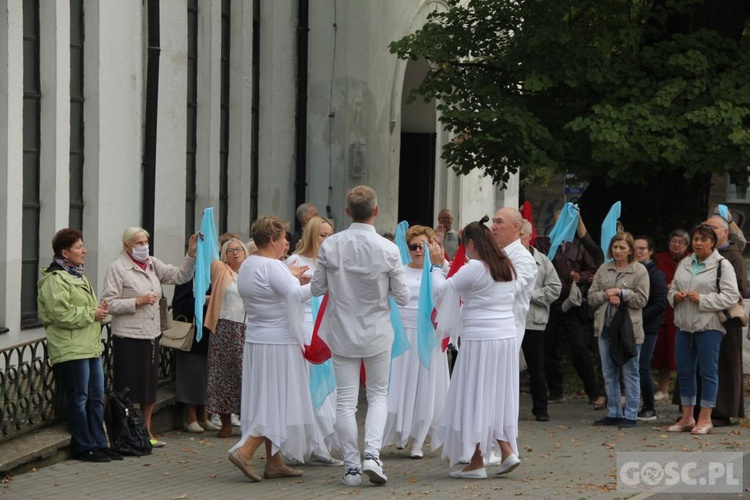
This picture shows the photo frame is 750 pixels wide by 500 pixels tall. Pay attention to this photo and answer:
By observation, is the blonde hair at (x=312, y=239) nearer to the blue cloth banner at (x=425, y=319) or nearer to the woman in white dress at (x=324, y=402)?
the woman in white dress at (x=324, y=402)

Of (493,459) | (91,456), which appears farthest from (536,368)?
(91,456)

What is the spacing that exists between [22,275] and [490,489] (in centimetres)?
631

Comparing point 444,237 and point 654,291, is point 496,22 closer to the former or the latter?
point 444,237

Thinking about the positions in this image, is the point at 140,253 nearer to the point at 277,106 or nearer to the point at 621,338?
the point at 621,338

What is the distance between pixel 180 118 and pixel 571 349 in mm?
5408

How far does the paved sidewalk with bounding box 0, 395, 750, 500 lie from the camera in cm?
993

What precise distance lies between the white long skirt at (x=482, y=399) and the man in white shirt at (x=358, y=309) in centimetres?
60

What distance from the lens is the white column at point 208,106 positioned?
17609 mm

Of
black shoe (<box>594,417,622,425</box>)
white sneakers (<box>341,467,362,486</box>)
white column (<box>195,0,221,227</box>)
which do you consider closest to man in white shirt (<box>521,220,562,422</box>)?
black shoe (<box>594,417,622,425</box>)

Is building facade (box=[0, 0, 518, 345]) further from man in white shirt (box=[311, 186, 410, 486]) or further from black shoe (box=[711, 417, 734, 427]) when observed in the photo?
black shoe (box=[711, 417, 734, 427])

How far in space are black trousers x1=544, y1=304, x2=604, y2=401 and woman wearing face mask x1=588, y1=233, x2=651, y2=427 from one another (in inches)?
51.1

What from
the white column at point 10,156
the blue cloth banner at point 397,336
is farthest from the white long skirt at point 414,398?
the white column at point 10,156

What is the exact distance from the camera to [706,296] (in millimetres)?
13148

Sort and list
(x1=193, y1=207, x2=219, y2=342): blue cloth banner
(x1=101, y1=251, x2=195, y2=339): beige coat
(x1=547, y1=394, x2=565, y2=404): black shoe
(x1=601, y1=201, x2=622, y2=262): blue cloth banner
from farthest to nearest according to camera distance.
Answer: (x1=547, y1=394, x2=565, y2=404): black shoe
(x1=601, y1=201, x2=622, y2=262): blue cloth banner
(x1=193, y1=207, x2=219, y2=342): blue cloth banner
(x1=101, y1=251, x2=195, y2=339): beige coat
